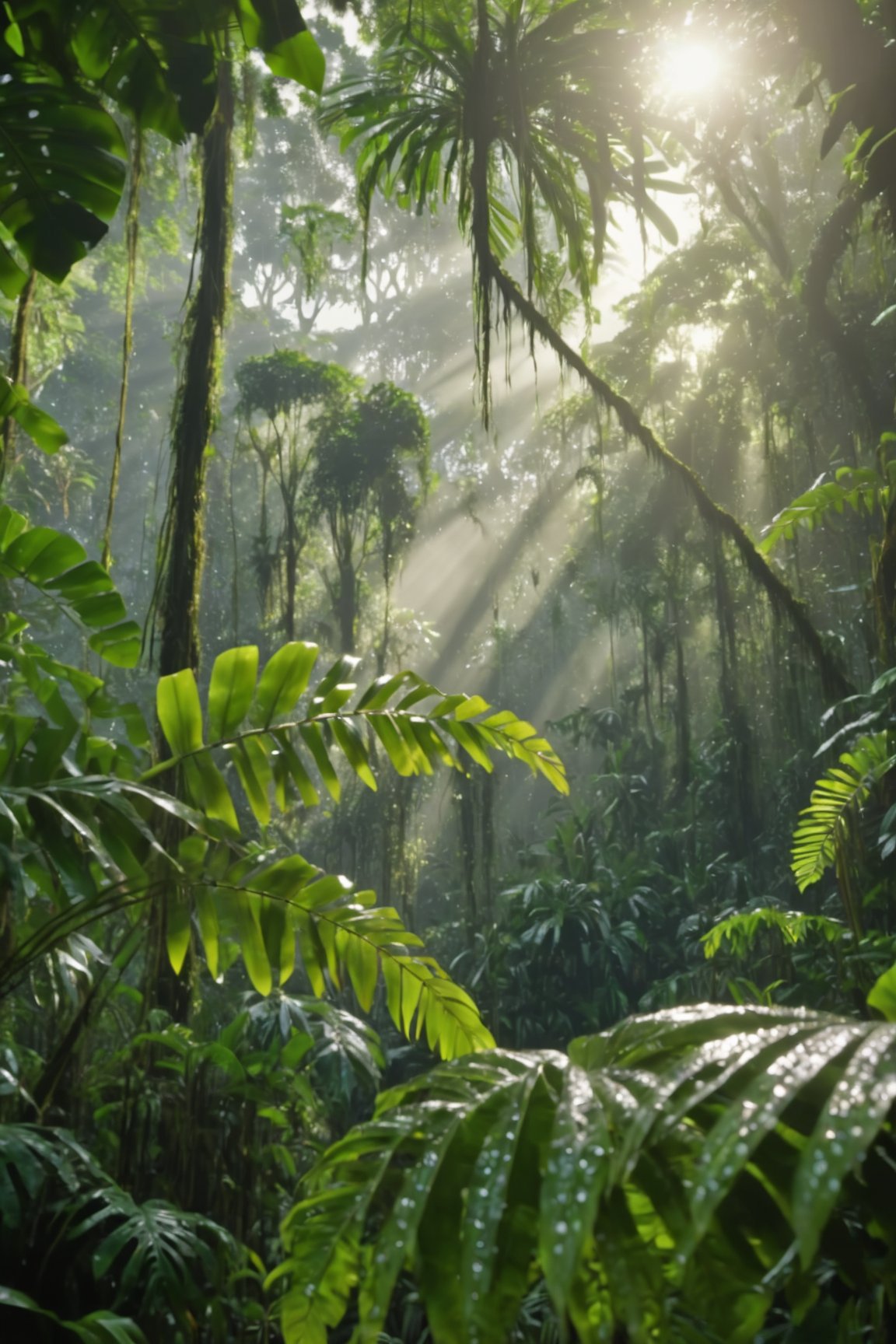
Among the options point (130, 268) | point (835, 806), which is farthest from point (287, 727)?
point (835, 806)

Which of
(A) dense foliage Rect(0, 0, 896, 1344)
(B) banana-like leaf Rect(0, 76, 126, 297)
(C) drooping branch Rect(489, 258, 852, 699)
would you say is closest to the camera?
(A) dense foliage Rect(0, 0, 896, 1344)

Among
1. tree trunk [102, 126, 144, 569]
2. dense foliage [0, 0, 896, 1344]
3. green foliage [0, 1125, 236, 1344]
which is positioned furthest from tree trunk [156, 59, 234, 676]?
green foliage [0, 1125, 236, 1344]

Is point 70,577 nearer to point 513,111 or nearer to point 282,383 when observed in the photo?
point 513,111

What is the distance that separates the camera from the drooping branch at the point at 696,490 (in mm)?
4656

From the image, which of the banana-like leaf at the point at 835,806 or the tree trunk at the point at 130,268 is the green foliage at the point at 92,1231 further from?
the banana-like leaf at the point at 835,806

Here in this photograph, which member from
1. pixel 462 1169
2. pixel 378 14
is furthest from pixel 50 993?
pixel 378 14

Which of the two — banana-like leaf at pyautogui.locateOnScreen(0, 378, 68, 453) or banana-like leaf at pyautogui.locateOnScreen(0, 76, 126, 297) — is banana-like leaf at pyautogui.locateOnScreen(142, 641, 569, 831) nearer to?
banana-like leaf at pyautogui.locateOnScreen(0, 378, 68, 453)

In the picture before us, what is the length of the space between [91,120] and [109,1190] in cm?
249

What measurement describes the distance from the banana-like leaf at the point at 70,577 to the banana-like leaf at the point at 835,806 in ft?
9.42

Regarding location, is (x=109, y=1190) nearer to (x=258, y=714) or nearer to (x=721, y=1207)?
(x=258, y=714)

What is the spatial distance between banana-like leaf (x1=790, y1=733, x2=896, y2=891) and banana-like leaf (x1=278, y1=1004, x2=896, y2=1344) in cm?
321

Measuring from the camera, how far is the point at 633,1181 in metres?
1.02

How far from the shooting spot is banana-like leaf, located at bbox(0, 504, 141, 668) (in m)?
2.51

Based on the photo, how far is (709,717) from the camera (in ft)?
56.2
